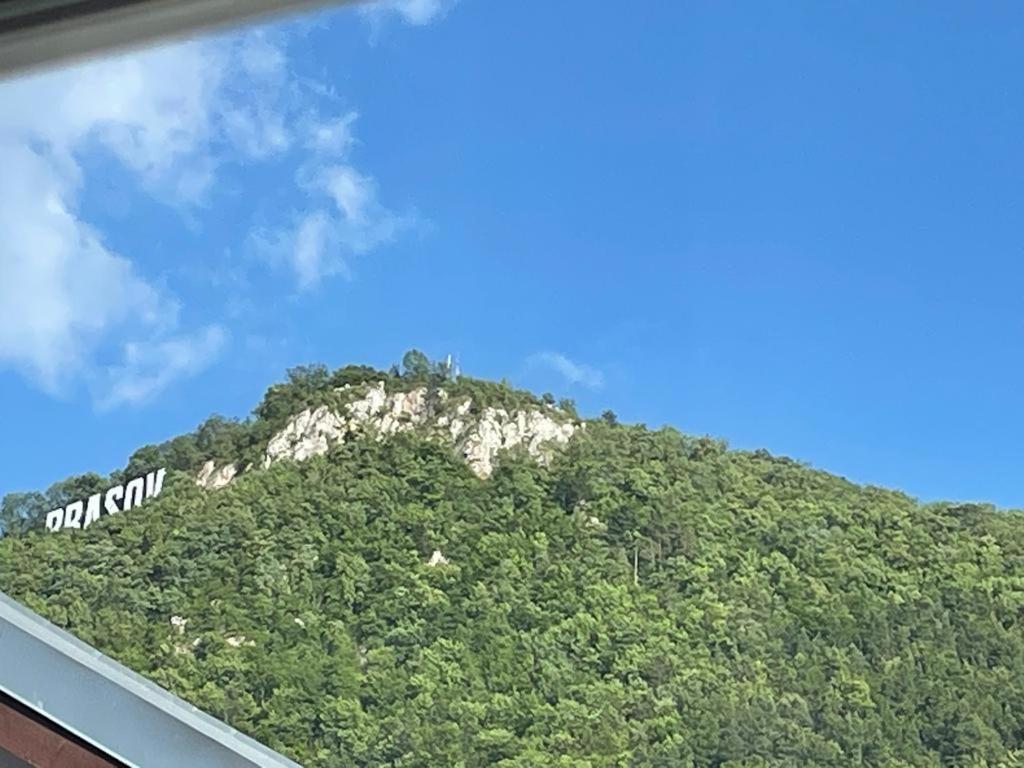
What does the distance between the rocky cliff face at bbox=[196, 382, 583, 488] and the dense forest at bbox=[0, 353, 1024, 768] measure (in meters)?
0.02

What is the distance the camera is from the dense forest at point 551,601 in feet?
4.29

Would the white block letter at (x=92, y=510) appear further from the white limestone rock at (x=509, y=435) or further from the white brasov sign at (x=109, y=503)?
the white limestone rock at (x=509, y=435)

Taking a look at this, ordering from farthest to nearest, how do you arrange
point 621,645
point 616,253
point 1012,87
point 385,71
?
1. point 385,71
2. point 616,253
3. point 1012,87
4. point 621,645

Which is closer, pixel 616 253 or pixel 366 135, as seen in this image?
pixel 616 253

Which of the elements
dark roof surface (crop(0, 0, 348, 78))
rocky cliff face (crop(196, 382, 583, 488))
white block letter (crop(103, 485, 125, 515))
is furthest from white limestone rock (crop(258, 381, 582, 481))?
dark roof surface (crop(0, 0, 348, 78))

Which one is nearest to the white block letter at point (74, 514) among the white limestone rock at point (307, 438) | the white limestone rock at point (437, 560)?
the white limestone rock at point (307, 438)

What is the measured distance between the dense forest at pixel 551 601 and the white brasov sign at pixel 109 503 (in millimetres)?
17

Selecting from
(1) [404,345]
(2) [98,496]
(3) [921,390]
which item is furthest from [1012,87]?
(2) [98,496]

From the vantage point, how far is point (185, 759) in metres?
0.62

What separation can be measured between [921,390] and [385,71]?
108 centimetres

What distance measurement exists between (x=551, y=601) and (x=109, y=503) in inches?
26.2

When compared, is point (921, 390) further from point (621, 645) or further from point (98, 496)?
point (98, 496)

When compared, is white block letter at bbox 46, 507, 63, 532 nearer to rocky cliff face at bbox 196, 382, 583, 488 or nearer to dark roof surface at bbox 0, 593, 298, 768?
rocky cliff face at bbox 196, 382, 583, 488

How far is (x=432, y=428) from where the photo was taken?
155 cm
